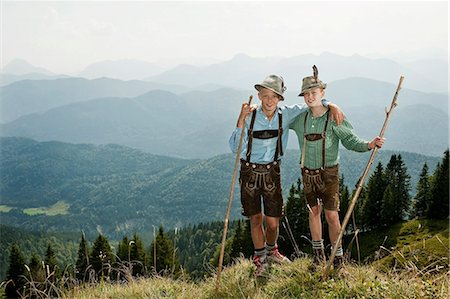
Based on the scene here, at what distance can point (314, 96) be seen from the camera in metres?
7.36

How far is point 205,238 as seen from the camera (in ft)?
342

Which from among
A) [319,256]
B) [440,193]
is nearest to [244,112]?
[319,256]

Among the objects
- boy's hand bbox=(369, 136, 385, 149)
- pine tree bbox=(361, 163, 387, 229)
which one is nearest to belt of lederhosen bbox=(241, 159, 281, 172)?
boy's hand bbox=(369, 136, 385, 149)

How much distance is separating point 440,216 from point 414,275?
6677 cm

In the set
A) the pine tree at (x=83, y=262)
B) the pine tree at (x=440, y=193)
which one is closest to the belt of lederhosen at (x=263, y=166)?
the pine tree at (x=83, y=262)

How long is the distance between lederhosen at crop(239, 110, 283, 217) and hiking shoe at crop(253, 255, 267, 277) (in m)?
0.92

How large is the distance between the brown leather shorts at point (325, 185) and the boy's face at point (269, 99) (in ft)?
4.28

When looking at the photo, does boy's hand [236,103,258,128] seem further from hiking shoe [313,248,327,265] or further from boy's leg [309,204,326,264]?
hiking shoe [313,248,327,265]

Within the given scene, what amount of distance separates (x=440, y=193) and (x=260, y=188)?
66.2m

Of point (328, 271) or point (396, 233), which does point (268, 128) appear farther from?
point (396, 233)

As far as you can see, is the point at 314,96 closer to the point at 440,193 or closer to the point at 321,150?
the point at 321,150

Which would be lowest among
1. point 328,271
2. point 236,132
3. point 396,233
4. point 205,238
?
point 205,238

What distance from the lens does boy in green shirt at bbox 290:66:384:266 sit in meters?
7.38

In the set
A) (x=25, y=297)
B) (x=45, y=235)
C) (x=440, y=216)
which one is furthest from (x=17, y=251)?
(x=45, y=235)
